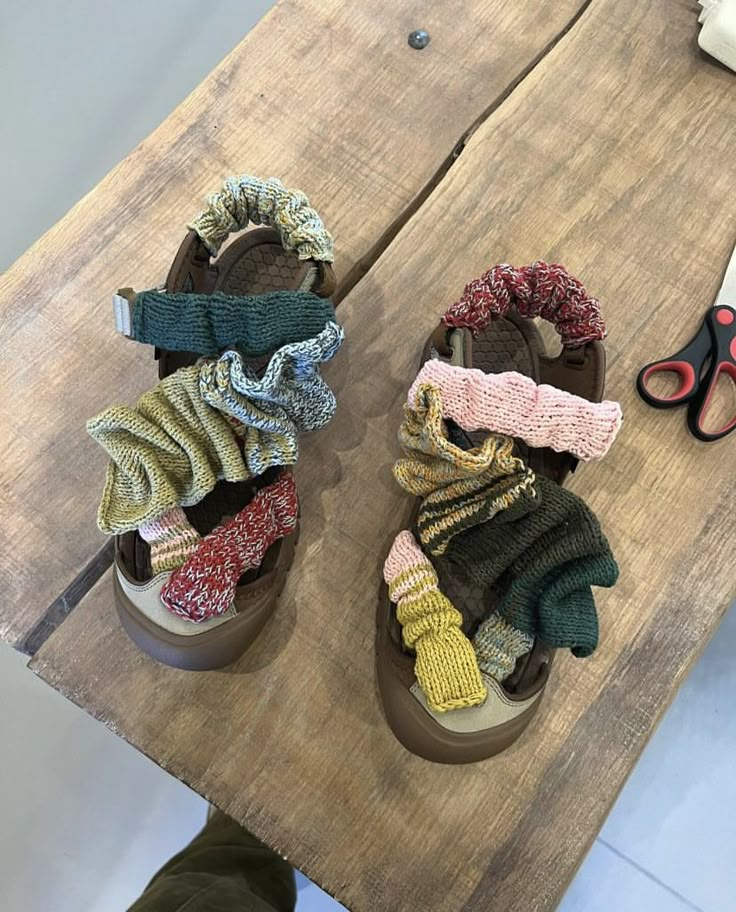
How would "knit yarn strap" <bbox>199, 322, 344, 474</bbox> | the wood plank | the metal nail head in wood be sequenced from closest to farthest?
1. "knit yarn strap" <bbox>199, 322, 344, 474</bbox>
2. the wood plank
3. the metal nail head in wood

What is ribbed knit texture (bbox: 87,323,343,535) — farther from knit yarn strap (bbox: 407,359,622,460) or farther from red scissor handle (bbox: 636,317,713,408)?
red scissor handle (bbox: 636,317,713,408)

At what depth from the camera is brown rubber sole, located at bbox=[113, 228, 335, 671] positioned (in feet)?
2.15

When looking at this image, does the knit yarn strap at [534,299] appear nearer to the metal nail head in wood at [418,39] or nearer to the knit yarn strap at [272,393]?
the knit yarn strap at [272,393]

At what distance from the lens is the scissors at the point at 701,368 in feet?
2.51

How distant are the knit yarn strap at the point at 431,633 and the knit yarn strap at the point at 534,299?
203 mm

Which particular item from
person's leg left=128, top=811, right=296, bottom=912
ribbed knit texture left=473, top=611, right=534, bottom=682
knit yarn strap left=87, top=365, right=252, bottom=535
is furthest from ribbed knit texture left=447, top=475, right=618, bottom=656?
person's leg left=128, top=811, right=296, bottom=912

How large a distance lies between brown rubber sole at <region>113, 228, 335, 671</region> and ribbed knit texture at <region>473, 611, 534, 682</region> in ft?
0.62

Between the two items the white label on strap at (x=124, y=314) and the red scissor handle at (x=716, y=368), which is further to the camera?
the red scissor handle at (x=716, y=368)

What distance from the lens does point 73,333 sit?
0.80m

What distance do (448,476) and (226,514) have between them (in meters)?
0.20

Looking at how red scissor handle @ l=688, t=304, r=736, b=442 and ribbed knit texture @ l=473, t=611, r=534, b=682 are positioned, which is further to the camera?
red scissor handle @ l=688, t=304, r=736, b=442

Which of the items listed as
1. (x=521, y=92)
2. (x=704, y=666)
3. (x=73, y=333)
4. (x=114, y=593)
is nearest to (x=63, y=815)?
(x=114, y=593)

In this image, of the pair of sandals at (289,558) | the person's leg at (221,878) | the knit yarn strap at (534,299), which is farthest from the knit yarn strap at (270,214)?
the person's leg at (221,878)

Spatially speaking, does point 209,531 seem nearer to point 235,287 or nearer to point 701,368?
point 235,287
